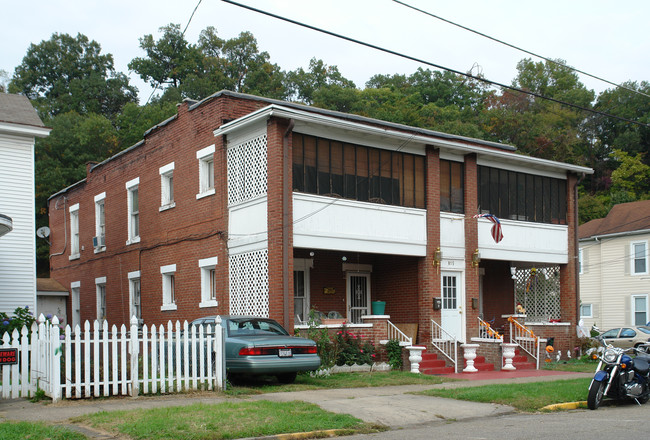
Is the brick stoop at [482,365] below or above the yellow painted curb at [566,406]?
below

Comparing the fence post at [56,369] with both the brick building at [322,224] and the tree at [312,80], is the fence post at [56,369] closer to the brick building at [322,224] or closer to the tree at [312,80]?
the brick building at [322,224]

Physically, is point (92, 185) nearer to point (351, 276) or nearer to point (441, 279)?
point (351, 276)

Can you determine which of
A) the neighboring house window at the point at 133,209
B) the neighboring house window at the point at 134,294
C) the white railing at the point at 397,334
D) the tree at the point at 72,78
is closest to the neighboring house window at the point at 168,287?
the neighboring house window at the point at 134,294

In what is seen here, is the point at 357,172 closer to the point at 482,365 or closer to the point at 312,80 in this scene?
→ the point at 482,365

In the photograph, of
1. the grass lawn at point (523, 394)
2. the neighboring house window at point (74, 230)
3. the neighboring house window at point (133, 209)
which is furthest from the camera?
the neighboring house window at point (74, 230)

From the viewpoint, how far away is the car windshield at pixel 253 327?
1465 centimetres

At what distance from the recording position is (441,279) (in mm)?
20844

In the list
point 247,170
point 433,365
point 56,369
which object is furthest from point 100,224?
point 56,369

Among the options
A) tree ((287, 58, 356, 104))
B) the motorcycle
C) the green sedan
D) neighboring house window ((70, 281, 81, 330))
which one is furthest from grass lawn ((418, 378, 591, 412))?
tree ((287, 58, 356, 104))

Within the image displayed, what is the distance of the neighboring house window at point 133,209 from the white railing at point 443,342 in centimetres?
1041

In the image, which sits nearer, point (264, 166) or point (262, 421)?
point (262, 421)

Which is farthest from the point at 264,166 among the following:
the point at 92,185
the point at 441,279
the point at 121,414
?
the point at 92,185

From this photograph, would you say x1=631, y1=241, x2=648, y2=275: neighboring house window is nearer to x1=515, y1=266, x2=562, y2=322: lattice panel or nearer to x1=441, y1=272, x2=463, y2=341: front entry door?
x1=515, y1=266, x2=562, y2=322: lattice panel

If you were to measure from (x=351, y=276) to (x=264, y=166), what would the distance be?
5.49 meters
